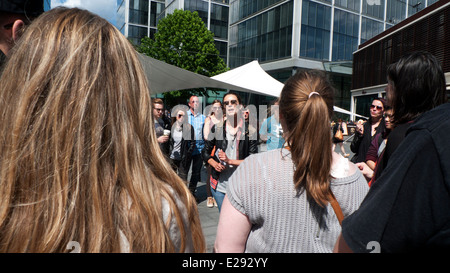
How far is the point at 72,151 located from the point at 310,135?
3.54ft

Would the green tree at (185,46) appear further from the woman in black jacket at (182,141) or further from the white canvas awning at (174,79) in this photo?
the woman in black jacket at (182,141)

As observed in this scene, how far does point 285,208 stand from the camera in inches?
59.3

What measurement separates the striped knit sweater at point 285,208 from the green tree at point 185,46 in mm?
26226

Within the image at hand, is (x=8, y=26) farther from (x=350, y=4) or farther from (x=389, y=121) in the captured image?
(x=350, y=4)

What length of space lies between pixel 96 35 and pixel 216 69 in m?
27.9

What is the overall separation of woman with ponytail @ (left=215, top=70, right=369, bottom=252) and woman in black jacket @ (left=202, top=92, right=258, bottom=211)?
8.18 ft

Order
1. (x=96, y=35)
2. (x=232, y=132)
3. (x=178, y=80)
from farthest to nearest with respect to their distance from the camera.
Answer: (x=178, y=80) → (x=232, y=132) → (x=96, y=35)

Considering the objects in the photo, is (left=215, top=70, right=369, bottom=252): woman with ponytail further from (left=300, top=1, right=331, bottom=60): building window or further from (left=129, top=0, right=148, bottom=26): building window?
(left=129, top=0, right=148, bottom=26): building window

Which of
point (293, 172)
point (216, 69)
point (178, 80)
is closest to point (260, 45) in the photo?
point (216, 69)

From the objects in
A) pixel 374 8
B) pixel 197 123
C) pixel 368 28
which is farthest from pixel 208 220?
pixel 374 8

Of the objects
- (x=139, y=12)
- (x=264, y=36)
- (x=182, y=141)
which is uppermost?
(x=139, y=12)

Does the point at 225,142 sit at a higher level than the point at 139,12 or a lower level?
lower

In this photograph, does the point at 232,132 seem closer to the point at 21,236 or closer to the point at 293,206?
the point at 293,206

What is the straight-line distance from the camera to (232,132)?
4438 mm
